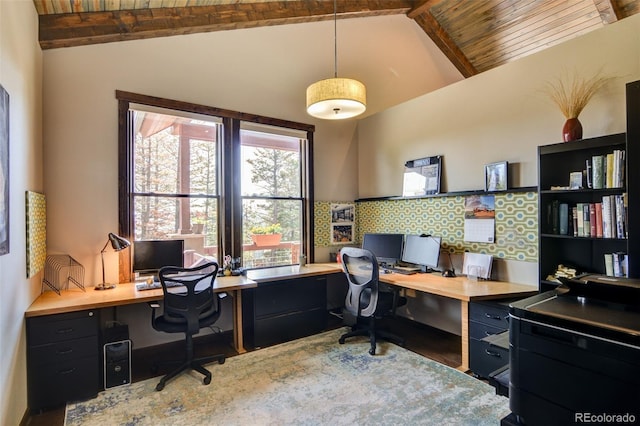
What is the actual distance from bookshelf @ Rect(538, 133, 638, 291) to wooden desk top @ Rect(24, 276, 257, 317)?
2646mm

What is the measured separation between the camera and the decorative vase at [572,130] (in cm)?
263

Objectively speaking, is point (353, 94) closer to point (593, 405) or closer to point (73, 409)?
point (593, 405)

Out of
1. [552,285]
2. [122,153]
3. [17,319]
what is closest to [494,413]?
[552,285]

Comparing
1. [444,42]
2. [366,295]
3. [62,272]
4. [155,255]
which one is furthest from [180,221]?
[444,42]

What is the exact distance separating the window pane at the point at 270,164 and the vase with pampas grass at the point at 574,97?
9.61 feet

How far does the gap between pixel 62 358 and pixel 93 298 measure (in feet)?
1.50

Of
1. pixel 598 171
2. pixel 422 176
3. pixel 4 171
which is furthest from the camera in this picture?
pixel 422 176

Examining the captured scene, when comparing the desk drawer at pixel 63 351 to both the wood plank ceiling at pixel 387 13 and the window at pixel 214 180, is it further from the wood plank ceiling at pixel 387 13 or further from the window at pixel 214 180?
the wood plank ceiling at pixel 387 13

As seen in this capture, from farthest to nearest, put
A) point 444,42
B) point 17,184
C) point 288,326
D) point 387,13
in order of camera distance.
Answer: point 444,42, point 387,13, point 288,326, point 17,184

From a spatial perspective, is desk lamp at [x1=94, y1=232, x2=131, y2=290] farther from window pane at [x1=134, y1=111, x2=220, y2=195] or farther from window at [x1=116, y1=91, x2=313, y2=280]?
window pane at [x1=134, y1=111, x2=220, y2=195]

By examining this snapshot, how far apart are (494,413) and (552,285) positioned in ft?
3.63

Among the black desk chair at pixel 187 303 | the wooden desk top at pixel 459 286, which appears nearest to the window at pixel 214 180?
the black desk chair at pixel 187 303

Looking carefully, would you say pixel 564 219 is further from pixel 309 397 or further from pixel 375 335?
pixel 309 397

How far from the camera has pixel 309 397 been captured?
102 inches
